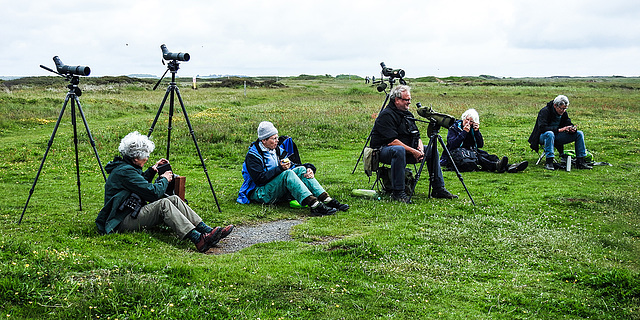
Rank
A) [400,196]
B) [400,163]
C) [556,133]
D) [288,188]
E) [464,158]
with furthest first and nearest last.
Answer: [556,133], [464,158], [400,196], [400,163], [288,188]

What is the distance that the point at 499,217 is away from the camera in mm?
8812

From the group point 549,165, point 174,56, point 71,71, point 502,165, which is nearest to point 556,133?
point 549,165

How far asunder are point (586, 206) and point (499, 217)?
2.18 metres

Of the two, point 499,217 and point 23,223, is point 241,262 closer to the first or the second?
point 23,223

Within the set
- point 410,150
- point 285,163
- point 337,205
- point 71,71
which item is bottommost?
point 337,205

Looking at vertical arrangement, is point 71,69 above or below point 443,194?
above

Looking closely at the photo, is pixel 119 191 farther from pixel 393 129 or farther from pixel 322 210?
pixel 393 129

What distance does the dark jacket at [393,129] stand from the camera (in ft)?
33.5

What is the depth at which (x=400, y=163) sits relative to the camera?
9.91 m

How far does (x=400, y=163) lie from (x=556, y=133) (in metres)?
6.98

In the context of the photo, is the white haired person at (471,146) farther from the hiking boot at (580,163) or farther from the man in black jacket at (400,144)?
the man in black jacket at (400,144)

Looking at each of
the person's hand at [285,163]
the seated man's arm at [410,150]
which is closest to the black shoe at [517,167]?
the seated man's arm at [410,150]

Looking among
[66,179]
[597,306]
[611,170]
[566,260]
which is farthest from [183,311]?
[611,170]

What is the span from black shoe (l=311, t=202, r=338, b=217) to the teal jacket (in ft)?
9.61
